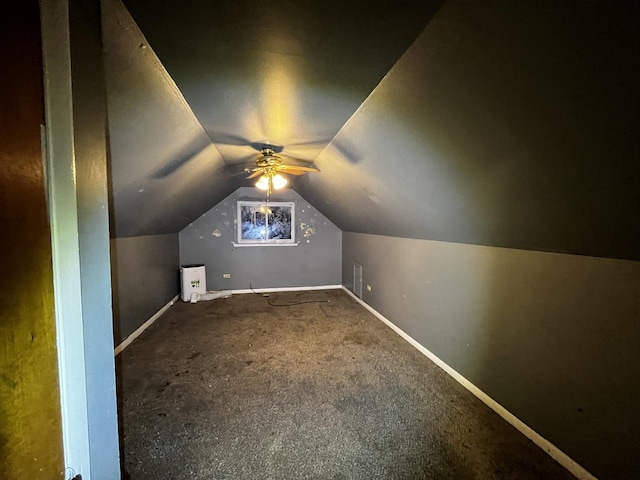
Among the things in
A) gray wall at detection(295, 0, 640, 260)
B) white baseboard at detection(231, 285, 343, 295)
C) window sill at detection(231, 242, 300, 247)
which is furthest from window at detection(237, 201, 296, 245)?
gray wall at detection(295, 0, 640, 260)

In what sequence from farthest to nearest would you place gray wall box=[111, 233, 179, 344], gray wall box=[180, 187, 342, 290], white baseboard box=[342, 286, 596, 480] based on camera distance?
gray wall box=[180, 187, 342, 290] → gray wall box=[111, 233, 179, 344] → white baseboard box=[342, 286, 596, 480]

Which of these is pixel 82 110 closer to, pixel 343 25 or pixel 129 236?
pixel 343 25

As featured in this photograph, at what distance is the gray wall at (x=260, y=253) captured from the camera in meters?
5.09

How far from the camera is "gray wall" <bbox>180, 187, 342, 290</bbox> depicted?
5.09 metres

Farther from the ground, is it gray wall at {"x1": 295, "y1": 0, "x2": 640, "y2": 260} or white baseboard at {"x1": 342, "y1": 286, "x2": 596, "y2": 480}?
gray wall at {"x1": 295, "y1": 0, "x2": 640, "y2": 260}

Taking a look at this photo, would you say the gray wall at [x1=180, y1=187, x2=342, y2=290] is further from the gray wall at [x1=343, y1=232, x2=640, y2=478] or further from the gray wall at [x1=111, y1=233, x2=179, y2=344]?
the gray wall at [x1=343, y1=232, x2=640, y2=478]

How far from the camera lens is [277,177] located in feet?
8.59

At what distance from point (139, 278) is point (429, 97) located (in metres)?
3.64

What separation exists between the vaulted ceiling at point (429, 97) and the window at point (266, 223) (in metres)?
3.11

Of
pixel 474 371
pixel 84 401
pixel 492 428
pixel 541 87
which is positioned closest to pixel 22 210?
pixel 84 401

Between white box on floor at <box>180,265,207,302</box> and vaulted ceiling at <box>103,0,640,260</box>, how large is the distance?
2.77 m

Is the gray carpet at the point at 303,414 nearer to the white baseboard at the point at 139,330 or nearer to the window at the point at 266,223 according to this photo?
the white baseboard at the point at 139,330

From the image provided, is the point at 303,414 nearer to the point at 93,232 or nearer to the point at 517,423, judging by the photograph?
the point at 517,423

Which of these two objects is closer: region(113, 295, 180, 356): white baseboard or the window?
region(113, 295, 180, 356): white baseboard
